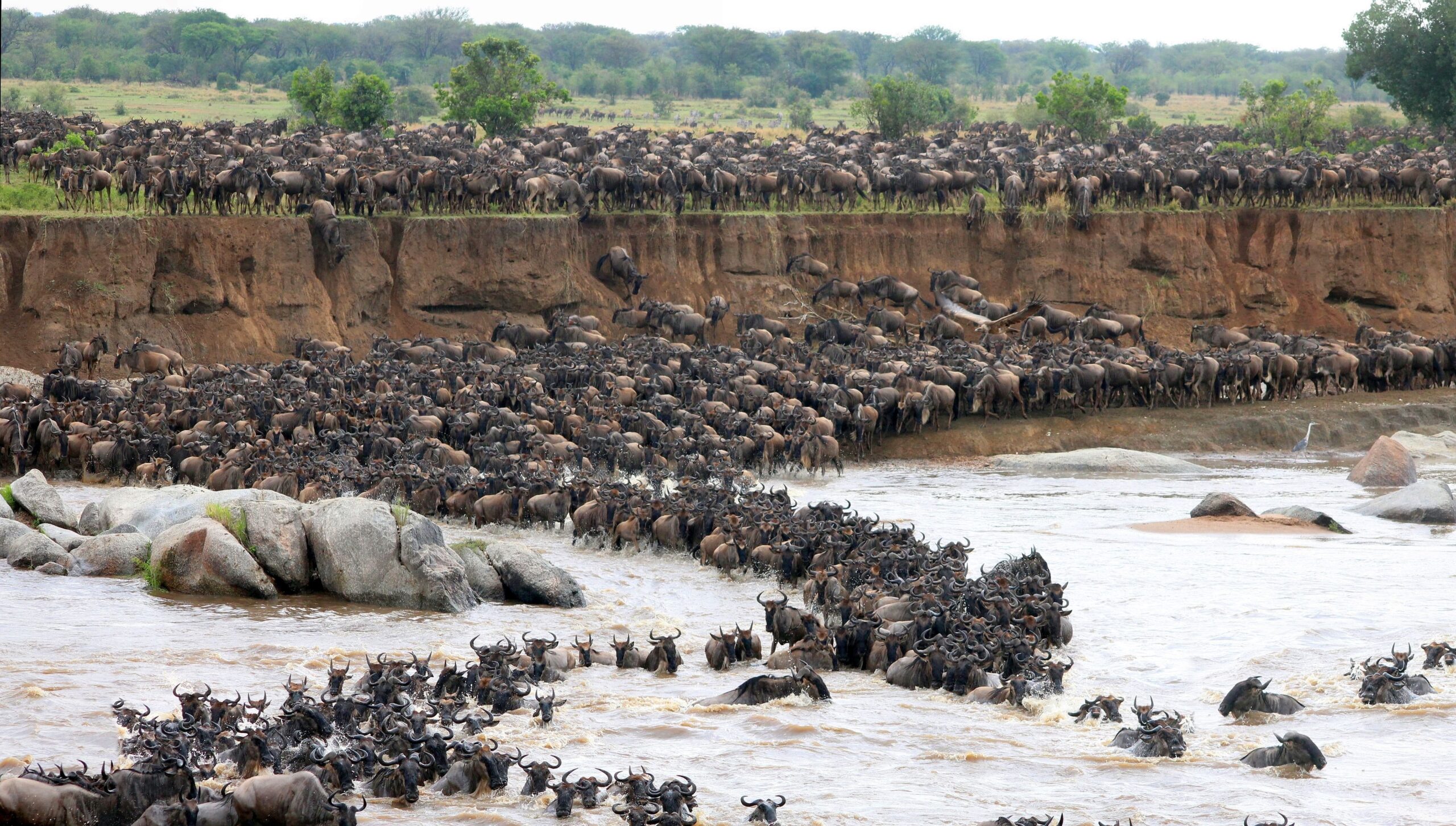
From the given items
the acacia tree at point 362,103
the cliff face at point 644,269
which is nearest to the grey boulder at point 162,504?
the cliff face at point 644,269

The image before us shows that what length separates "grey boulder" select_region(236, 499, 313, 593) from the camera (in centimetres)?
1589

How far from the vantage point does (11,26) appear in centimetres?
9738

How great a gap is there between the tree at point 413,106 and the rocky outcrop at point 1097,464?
47.2 metres

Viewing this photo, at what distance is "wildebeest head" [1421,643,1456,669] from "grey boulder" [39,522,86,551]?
14.0 meters

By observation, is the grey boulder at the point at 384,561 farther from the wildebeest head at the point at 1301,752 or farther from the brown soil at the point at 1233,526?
the brown soil at the point at 1233,526

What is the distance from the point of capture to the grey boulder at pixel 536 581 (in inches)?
634

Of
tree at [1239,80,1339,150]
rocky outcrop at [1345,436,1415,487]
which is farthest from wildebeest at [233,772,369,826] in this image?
tree at [1239,80,1339,150]

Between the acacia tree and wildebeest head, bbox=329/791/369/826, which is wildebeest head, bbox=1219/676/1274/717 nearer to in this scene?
wildebeest head, bbox=329/791/369/826

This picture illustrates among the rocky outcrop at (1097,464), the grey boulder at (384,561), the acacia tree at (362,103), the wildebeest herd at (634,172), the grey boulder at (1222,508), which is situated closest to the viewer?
the grey boulder at (384,561)

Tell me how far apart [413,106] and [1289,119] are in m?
39.3

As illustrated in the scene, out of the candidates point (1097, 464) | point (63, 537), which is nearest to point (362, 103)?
point (1097, 464)

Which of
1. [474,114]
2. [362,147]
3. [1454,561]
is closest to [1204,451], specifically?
[1454,561]

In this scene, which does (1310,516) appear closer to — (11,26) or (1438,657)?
(1438,657)

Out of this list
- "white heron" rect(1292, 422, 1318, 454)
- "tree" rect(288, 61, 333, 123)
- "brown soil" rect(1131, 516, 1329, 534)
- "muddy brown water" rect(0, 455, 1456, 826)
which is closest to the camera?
"muddy brown water" rect(0, 455, 1456, 826)
